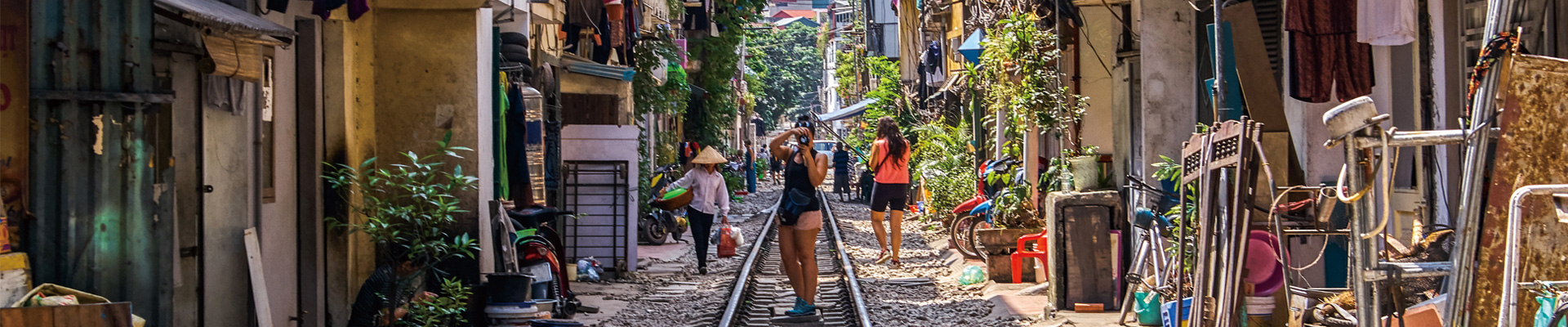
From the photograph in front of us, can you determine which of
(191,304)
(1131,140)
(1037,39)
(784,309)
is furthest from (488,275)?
(1131,140)

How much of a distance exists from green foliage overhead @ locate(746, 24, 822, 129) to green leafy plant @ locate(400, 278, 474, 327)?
4866cm

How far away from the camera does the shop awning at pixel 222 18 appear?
5586 millimetres

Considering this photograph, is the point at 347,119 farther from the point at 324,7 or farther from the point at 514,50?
the point at 514,50

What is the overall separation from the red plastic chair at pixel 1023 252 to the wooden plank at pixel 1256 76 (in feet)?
12.5

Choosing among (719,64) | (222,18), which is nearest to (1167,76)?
(222,18)

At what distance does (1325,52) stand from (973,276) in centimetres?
551

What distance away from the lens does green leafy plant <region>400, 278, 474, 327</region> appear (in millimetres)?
→ 7848

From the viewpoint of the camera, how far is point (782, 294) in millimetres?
12211

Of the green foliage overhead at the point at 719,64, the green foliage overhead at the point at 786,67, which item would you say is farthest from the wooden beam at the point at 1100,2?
the green foliage overhead at the point at 786,67

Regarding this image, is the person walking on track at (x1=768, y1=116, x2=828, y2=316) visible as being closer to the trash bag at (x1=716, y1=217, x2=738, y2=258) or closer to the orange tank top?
the orange tank top

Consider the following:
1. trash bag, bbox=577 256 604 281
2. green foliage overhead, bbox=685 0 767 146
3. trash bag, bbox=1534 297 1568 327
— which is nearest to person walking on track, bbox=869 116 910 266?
trash bag, bbox=577 256 604 281

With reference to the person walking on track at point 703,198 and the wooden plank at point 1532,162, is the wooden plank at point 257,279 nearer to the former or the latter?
the wooden plank at point 1532,162

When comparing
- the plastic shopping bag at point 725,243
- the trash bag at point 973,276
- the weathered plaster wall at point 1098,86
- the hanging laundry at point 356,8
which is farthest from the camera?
the plastic shopping bag at point 725,243

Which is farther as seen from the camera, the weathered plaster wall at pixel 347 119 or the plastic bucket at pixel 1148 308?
the plastic bucket at pixel 1148 308
